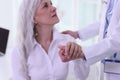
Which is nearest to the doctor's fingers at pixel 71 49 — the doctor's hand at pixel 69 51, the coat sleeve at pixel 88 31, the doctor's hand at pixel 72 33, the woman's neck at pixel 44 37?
the doctor's hand at pixel 69 51

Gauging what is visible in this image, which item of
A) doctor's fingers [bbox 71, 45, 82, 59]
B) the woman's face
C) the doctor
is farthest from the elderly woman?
doctor's fingers [bbox 71, 45, 82, 59]

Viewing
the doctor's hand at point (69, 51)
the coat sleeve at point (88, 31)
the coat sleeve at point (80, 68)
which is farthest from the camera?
the coat sleeve at point (88, 31)

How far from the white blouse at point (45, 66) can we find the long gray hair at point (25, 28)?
0.09 feet

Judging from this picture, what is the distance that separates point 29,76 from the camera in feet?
5.29

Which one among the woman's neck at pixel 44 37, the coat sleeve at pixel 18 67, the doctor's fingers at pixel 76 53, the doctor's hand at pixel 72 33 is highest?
the doctor's hand at pixel 72 33

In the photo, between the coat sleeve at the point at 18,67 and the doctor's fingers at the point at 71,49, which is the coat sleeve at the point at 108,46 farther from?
the coat sleeve at the point at 18,67

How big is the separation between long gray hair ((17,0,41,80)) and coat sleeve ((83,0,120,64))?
0.43m

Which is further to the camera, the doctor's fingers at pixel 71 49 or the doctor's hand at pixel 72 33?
the doctor's hand at pixel 72 33

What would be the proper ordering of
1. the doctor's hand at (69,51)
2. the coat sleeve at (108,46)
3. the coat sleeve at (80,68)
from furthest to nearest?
the coat sleeve at (80,68)
the coat sleeve at (108,46)
the doctor's hand at (69,51)

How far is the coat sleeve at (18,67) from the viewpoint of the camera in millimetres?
1577

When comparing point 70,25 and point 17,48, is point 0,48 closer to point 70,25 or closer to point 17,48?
point 70,25

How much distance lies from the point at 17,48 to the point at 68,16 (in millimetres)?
2233

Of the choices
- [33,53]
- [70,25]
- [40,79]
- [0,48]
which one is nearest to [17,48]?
[33,53]

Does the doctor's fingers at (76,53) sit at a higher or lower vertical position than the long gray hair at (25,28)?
lower
